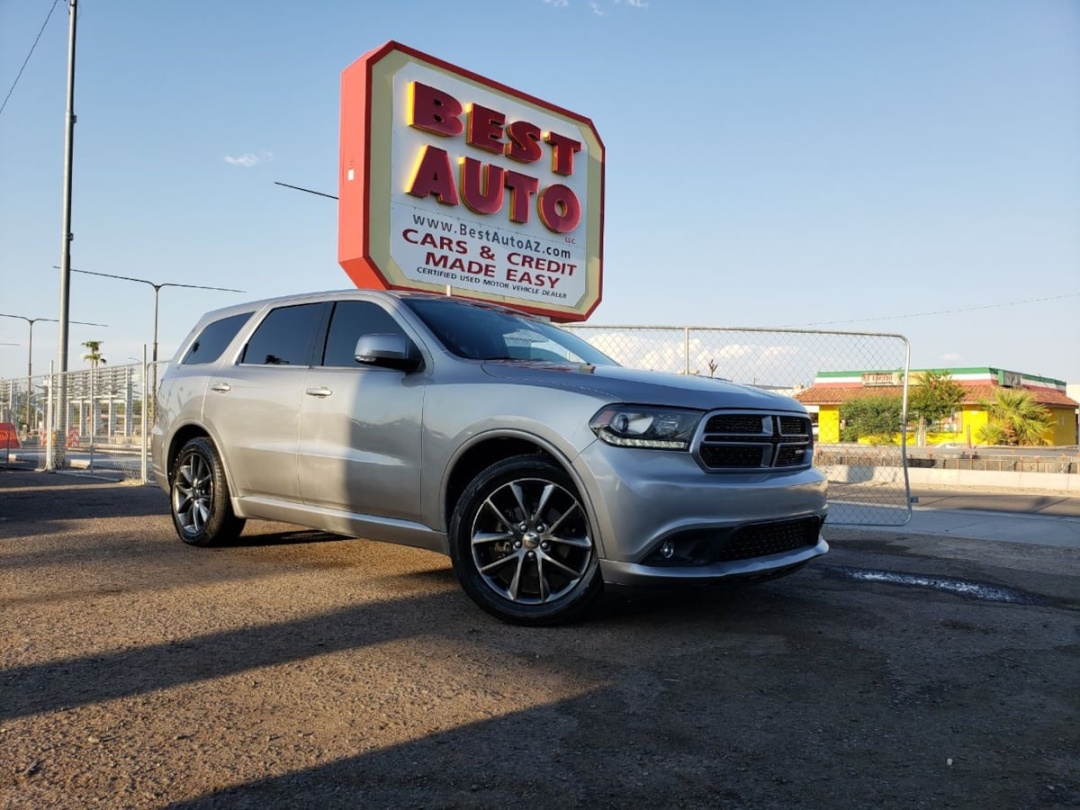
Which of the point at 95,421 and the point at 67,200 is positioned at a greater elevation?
the point at 67,200

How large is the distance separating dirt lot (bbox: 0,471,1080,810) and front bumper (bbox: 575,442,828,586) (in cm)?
34

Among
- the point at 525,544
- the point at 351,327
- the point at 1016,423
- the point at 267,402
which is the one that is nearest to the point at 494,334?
the point at 351,327

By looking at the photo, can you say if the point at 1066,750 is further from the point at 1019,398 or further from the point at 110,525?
the point at 1019,398

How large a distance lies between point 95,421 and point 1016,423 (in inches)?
1683

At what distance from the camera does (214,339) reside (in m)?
6.62

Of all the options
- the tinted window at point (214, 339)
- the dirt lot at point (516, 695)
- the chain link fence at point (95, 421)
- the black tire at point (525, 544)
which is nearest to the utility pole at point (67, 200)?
the chain link fence at point (95, 421)

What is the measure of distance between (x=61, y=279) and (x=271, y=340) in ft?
47.2

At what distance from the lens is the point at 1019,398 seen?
144 ft

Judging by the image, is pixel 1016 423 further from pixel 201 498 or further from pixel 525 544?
pixel 525 544

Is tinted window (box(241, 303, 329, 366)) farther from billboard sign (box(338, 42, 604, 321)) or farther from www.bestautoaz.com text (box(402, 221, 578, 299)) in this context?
www.bestautoaz.com text (box(402, 221, 578, 299))

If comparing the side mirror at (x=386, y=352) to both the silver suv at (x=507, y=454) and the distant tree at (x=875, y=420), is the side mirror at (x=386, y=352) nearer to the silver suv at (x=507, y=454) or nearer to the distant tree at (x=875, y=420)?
the silver suv at (x=507, y=454)

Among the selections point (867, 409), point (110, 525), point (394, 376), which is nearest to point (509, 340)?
point (394, 376)

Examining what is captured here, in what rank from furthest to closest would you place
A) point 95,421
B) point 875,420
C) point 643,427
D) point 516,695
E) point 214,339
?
1. point 95,421
2. point 875,420
3. point 214,339
4. point 643,427
5. point 516,695

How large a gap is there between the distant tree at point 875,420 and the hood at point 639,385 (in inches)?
214
